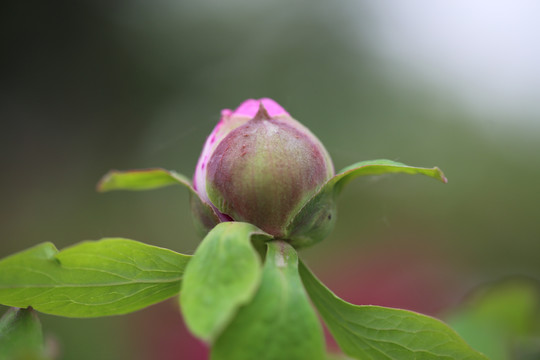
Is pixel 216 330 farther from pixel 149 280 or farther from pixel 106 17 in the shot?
pixel 106 17

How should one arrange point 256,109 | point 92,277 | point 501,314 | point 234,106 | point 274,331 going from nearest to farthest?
1. point 274,331
2. point 92,277
3. point 256,109
4. point 501,314
5. point 234,106

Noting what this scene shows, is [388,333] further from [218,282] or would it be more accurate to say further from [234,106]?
[234,106]

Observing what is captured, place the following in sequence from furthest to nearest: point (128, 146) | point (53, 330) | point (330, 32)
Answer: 1. point (330, 32)
2. point (128, 146)
3. point (53, 330)

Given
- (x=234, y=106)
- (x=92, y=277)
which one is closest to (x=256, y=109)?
(x=92, y=277)

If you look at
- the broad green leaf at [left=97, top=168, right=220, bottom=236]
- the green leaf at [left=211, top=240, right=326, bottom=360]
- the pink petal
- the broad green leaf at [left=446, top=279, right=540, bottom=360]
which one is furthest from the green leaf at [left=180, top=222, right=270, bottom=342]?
the broad green leaf at [left=446, top=279, right=540, bottom=360]

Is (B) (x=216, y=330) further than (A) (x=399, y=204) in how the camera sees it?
No

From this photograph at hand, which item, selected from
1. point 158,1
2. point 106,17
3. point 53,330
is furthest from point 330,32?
point 53,330

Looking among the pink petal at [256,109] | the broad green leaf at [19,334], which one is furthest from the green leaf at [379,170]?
the broad green leaf at [19,334]
